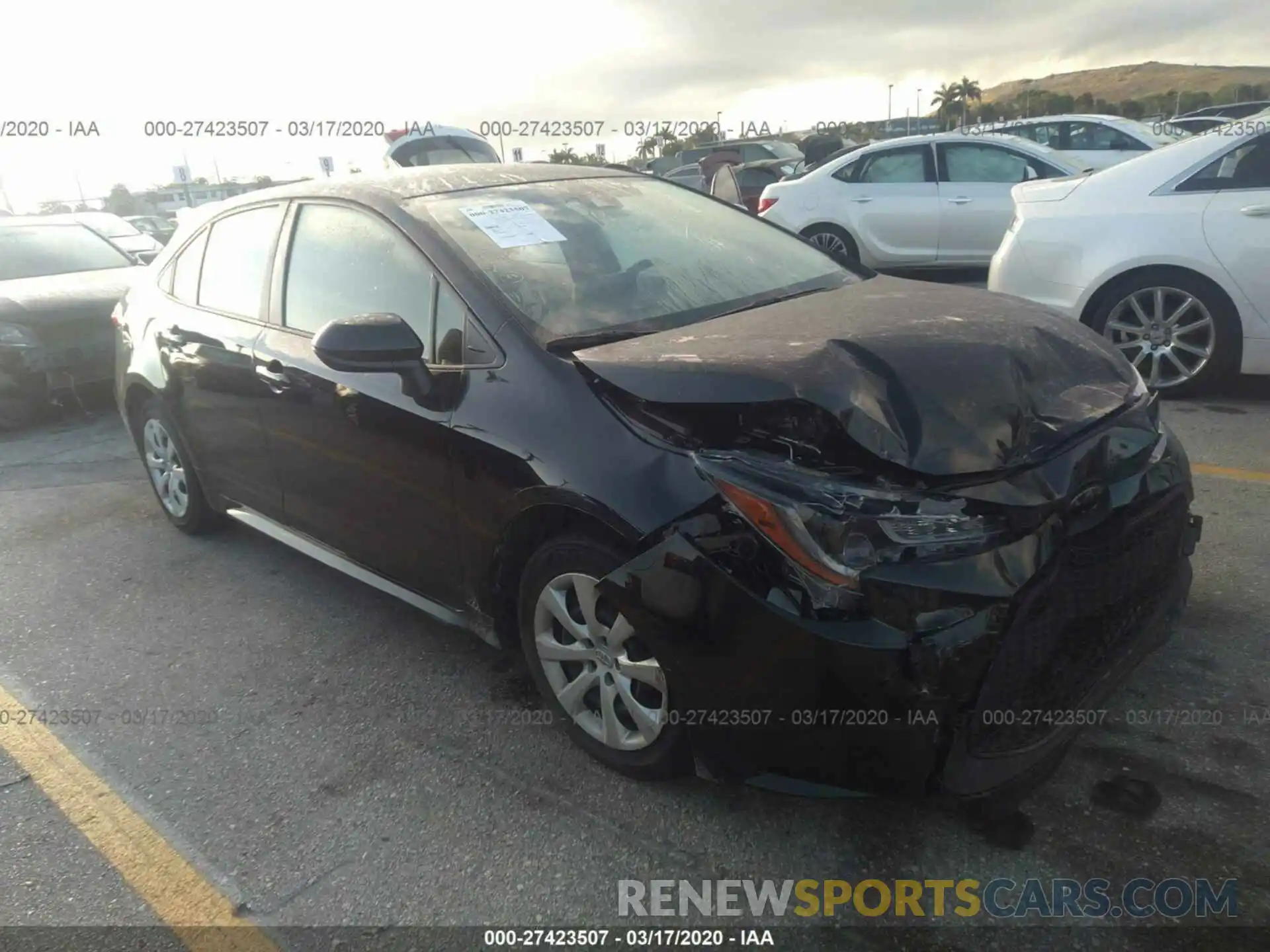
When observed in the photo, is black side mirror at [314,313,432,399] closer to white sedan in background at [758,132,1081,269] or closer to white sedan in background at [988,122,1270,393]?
white sedan in background at [988,122,1270,393]

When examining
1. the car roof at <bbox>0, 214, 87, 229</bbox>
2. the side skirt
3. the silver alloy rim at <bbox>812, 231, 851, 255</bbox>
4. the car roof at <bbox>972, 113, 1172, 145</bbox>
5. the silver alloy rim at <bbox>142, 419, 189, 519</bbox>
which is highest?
the car roof at <bbox>972, 113, 1172, 145</bbox>

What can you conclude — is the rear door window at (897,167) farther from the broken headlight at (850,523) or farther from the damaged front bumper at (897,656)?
the broken headlight at (850,523)

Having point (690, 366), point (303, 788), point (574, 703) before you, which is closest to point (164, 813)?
point (303, 788)

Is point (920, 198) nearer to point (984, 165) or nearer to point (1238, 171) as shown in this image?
point (984, 165)

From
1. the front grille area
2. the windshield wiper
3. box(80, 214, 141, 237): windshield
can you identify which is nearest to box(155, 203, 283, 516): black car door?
the windshield wiper

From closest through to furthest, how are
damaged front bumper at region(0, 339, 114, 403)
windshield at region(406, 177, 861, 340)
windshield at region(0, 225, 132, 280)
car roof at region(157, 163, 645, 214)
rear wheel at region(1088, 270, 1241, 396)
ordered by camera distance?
windshield at region(406, 177, 861, 340), car roof at region(157, 163, 645, 214), rear wheel at region(1088, 270, 1241, 396), damaged front bumper at region(0, 339, 114, 403), windshield at region(0, 225, 132, 280)

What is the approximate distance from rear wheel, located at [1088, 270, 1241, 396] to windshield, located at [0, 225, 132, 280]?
25.4 ft

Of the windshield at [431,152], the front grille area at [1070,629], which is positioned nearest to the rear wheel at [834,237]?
the windshield at [431,152]

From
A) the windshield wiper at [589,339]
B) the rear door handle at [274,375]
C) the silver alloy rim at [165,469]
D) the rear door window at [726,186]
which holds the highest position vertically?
the rear door window at [726,186]

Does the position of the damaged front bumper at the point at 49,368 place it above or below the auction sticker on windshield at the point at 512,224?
below

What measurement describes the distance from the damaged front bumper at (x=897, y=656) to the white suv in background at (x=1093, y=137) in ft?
31.0

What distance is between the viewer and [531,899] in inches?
85.8

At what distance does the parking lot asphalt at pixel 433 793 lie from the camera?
2178 millimetres

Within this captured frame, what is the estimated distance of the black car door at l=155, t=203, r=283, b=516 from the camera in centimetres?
357
